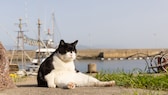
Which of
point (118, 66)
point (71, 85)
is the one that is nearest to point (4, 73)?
point (71, 85)

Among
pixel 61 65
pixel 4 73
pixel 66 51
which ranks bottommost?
pixel 4 73

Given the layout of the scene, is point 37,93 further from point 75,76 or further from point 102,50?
point 102,50

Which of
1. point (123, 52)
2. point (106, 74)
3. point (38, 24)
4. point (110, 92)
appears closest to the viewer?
point (110, 92)

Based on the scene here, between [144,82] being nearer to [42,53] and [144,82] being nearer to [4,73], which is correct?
[4,73]

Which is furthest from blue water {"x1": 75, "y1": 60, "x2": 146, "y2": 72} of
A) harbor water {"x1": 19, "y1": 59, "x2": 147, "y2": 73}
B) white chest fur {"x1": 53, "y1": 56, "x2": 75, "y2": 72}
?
white chest fur {"x1": 53, "y1": 56, "x2": 75, "y2": 72}

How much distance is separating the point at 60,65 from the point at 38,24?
2357cm

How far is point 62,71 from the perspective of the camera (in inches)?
278

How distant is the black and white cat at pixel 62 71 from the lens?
6926mm

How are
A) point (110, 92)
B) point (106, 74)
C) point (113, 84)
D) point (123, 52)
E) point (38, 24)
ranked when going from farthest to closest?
point (123, 52), point (38, 24), point (106, 74), point (113, 84), point (110, 92)

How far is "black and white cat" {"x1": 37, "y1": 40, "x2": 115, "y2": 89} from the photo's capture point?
6926 millimetres

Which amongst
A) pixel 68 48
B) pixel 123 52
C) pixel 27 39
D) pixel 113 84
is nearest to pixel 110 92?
pixel 113 84

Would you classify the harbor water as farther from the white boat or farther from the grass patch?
the white boat

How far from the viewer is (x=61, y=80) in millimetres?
6828

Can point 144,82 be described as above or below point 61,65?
below
